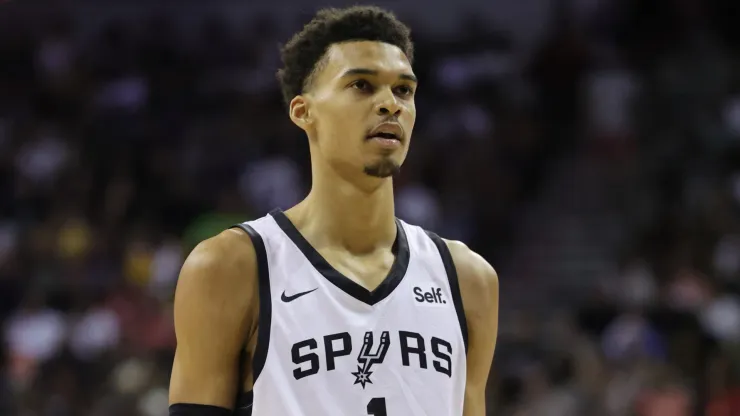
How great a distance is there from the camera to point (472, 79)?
1295 cm

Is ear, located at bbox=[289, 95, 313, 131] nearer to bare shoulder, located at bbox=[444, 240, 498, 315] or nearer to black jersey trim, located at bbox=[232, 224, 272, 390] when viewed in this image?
black jersey trim, located at bbox=[232, 224, 272, 390]

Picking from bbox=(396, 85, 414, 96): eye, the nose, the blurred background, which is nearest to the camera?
the nose

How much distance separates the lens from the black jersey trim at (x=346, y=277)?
3615 mm

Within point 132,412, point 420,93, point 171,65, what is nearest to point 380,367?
point 132,412

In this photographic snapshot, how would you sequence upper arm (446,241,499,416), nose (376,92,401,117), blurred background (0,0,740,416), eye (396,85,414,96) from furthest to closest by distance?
blurred background (0,0,740,416), upper arm (446,241,499,416), eye (396,85,414,96), nose (376,92,401,117)

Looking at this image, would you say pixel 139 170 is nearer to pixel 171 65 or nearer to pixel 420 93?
pixel 171 65

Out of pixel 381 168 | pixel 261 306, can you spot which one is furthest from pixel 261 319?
pixel 381 168

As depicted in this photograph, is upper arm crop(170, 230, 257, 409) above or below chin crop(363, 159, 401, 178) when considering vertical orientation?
below

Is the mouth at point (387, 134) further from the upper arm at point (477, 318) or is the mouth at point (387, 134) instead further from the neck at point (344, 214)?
the upper arm at point (477, 318)

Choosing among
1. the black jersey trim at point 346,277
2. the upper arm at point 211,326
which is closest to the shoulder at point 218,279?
the upper arm at point 211,326

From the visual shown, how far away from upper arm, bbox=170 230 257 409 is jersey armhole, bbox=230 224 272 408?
1.2 inches

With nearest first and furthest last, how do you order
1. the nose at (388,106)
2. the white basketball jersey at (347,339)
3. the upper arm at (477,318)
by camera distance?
the white basketball jersey at (347,339) < the nose at (388,106) < the upper arm at (477,318)

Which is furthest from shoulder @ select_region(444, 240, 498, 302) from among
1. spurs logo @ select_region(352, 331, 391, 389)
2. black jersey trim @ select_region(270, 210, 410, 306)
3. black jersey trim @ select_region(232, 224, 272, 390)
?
black jersey trim @ select_region(232, 224, 272, 390)

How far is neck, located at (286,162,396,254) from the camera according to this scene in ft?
12.3
